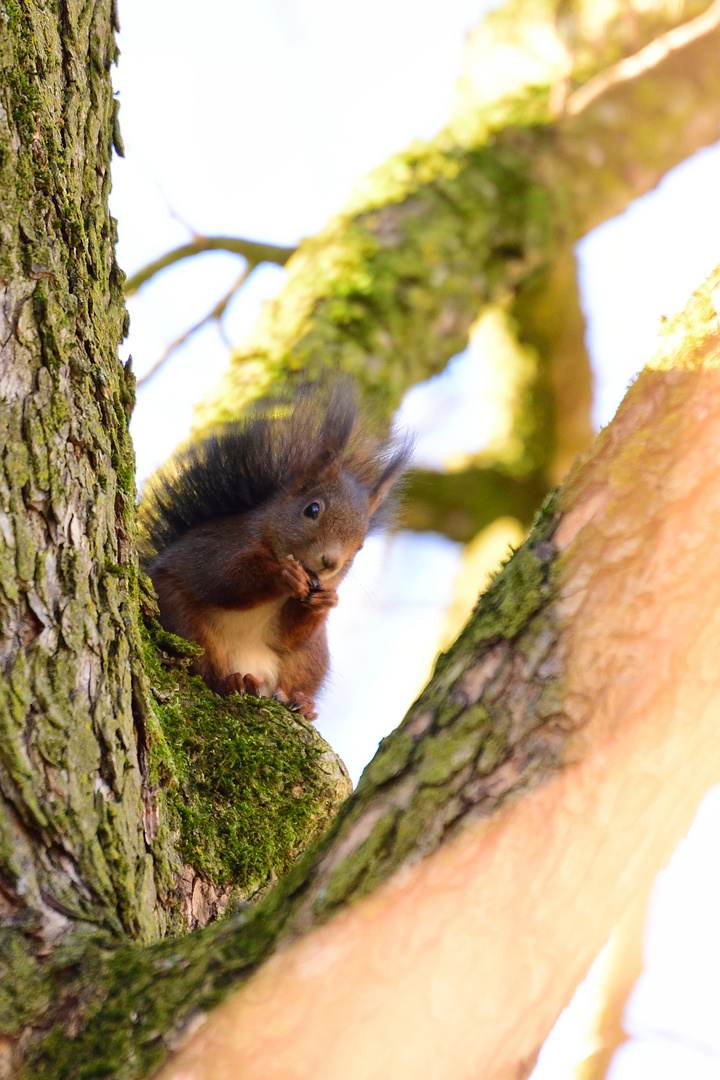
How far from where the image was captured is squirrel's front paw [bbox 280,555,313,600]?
3.08 metres

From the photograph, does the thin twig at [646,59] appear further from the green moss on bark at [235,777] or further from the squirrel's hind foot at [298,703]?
→ the green moss on bark at [235,777]

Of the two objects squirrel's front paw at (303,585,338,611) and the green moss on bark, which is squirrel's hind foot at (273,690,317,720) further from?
the green moss on bark

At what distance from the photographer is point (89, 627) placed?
1.45 m

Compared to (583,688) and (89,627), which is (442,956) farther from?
(89,627)

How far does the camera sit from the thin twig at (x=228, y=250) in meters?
4.00

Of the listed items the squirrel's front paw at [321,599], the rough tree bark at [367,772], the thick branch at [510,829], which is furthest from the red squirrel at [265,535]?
the thick branch at [510,829]

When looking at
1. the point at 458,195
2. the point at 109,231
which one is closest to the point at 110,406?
the point at 109,231

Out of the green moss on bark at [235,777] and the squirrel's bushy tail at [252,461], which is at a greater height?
the squirrel's bushy tail at [252,461]

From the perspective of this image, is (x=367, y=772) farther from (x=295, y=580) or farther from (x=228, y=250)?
(x=228, y=250)

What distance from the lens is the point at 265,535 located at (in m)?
3.23

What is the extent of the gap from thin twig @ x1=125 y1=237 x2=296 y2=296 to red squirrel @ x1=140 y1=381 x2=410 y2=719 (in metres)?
1.01

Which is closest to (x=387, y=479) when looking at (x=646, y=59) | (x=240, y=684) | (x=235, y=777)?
(x=240, y=684)

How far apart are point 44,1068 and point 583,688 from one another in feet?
2.38

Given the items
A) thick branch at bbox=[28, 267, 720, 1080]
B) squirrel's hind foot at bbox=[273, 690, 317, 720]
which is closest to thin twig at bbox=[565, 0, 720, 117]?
squirrel's hind foot at bbox=[273, 690, 317, 720]
